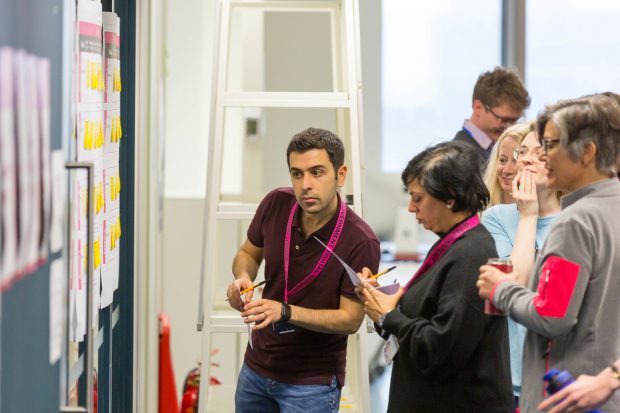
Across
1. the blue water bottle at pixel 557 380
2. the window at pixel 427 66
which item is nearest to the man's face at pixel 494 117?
the blue water bottle at pixel 557 380

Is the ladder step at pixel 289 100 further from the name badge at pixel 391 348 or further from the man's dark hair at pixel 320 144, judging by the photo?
the name badge at pixel 391 348

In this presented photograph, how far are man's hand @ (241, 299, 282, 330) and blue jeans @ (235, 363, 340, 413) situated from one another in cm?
23

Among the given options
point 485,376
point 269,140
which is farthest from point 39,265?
point 269,140

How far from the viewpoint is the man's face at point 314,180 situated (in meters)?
2.47

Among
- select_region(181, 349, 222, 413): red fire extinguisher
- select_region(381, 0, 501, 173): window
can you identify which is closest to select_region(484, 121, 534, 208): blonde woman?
select_region(181, 349, 222, 413): red fire extinguisher

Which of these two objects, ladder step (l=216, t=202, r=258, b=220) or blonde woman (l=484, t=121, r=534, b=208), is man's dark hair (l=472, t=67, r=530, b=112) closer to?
blonde woman (l=484, t=121, r=534, b=208)

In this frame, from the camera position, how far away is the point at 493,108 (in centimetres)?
370

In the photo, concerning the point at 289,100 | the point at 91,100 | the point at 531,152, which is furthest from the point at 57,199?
the point at 289,100

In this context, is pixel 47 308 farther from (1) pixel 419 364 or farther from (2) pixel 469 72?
(2) pixel 469 72

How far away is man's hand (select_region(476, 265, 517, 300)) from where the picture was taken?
1.88 m

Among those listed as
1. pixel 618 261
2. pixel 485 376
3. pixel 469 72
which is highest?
pixel 469 72

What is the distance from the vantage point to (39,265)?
1606 millimetres

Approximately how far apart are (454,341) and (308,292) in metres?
0.60

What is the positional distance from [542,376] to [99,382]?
1478mm
